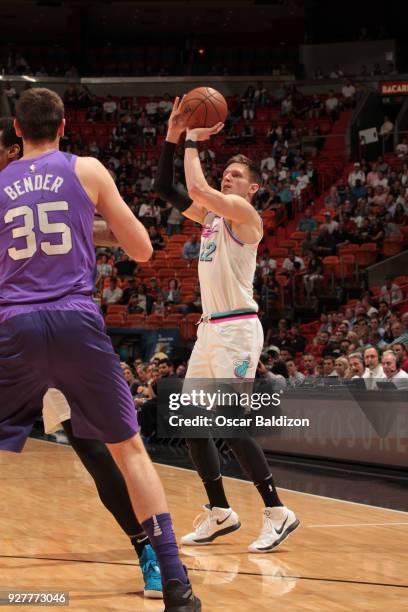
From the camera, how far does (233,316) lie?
5574 millimetres

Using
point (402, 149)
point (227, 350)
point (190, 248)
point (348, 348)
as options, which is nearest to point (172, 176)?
point (227, 350)

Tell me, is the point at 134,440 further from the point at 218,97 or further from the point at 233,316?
the point at 218,97

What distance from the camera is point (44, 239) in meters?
3.38

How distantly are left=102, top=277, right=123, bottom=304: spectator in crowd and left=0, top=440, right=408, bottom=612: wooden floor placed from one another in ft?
34.0

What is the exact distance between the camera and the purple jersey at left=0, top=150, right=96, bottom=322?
338 cm

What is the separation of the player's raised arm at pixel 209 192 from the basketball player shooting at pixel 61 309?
156 centimetres

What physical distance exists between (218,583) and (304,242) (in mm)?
14594

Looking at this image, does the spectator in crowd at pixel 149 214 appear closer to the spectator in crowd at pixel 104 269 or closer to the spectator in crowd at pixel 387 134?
the spectator in crowd at pixel 104 269

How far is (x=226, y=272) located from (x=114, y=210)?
213 cm

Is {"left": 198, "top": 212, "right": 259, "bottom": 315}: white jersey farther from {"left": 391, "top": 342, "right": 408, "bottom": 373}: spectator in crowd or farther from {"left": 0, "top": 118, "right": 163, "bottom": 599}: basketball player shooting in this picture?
{"left": 391, "top": 342, "right": 408, "bottom": 373}: spectator in crowd

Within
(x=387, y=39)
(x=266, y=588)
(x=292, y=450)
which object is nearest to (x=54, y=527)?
(x=266, y=588)

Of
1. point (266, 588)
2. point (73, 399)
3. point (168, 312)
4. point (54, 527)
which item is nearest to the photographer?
point (73, 399)

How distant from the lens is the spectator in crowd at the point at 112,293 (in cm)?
1823

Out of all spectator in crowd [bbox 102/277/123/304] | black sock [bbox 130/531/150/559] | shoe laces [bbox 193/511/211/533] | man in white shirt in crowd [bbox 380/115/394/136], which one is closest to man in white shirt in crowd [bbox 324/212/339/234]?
spectator in crowd [bbox 102/277/123/304]
